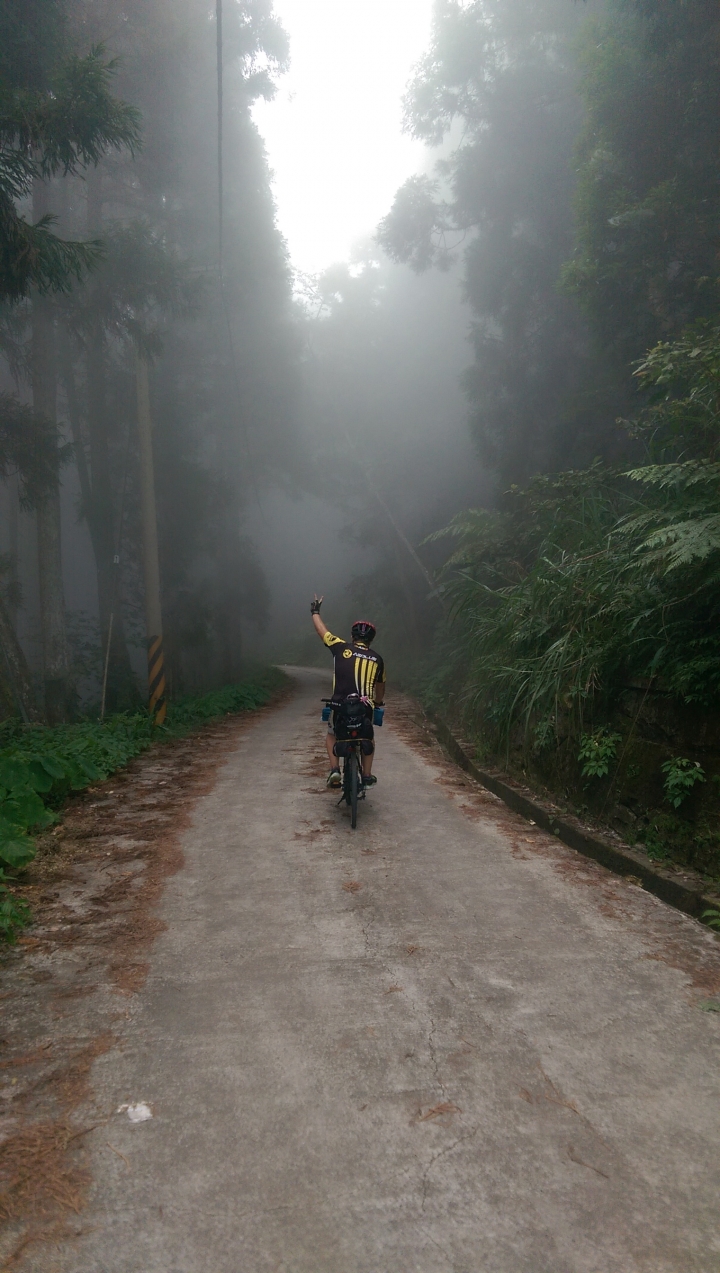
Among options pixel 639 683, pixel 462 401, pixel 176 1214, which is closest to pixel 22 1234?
pixel 176 1214

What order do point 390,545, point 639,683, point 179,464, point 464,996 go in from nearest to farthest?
point 464,996
point 639,683
point 179,464
point 390,545

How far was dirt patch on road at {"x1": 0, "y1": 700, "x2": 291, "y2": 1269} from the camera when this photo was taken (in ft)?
7.30

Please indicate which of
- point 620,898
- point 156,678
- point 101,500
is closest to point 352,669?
point 620,898

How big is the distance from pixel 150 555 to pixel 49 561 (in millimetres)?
2043

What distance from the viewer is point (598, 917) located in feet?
14.4

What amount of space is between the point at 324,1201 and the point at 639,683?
4.75m

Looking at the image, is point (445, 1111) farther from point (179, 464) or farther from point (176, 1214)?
point (179, 464)

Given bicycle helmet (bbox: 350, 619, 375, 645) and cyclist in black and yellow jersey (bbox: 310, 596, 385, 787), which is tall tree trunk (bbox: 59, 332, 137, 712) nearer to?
bicycle helmet (bbox: 350, 619, 375, 645)

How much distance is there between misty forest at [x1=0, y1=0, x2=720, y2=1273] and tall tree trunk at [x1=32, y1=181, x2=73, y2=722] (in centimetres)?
11

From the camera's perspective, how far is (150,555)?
13.4 m

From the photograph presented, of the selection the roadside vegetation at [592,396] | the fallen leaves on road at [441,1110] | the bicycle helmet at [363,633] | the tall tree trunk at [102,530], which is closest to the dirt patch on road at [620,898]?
the roadside vegetation at [592,396]

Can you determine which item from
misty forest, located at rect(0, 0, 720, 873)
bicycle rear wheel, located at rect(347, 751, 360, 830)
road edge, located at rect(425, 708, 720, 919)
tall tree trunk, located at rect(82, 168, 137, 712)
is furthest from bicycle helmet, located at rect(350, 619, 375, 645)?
tall tree trunk, located at rect(82, 168, 137, 712)

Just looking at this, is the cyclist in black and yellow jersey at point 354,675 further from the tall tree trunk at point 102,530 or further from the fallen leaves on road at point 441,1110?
the tall tree trunk at point 102,530

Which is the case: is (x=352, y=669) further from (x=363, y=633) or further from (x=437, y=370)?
(x=437, y=370)
